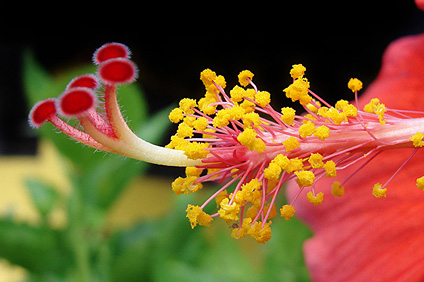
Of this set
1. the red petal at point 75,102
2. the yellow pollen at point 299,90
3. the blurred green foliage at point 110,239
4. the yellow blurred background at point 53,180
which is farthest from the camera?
the yellow blurred background at point 53,180

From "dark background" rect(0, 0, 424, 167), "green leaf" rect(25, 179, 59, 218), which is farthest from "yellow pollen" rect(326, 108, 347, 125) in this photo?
"dark background" rect(0, 0, 424, 167)

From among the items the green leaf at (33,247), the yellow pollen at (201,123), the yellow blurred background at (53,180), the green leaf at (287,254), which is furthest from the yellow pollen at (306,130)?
the yellow blurred background at (53,180)

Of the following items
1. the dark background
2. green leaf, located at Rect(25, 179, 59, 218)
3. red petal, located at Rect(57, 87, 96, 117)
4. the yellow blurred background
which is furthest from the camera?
the yellow blurred background

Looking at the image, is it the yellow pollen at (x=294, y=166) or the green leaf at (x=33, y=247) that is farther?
the green leaf at (x=33, y=247)

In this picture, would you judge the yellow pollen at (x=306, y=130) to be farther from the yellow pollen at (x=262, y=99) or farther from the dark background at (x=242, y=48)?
the dark background at (x=242, y=48)

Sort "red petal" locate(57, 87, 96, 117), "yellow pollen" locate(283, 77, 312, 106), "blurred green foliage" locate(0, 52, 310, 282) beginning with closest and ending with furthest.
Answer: "red petal" locate(57, 87, 96, 117) → "yellow pollen" locate(283, 77, 312, 106) → "blurred green foliage" locate(0, 52, 310, 282)

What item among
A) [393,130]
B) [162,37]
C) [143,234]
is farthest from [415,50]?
[162,37]

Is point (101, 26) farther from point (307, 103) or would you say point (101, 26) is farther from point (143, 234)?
point (307, 103)

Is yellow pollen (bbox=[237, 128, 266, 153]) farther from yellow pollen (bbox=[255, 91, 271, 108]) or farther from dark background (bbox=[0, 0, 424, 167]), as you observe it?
dark background (bbox=[0, 0, 424, 167])
